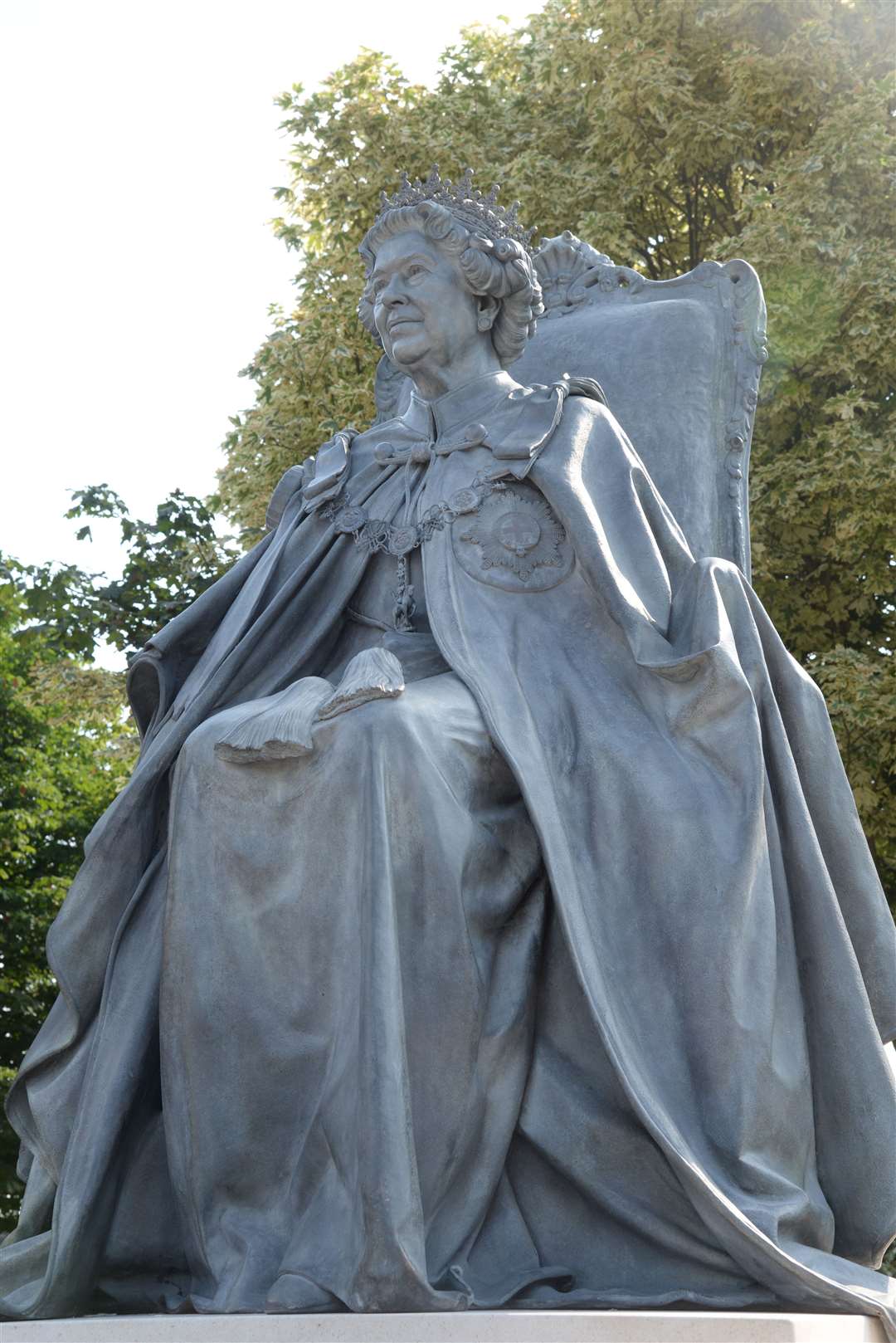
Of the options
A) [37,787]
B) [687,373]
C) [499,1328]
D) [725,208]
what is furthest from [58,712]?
[499,1328]

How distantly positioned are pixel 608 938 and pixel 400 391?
2.21 metres

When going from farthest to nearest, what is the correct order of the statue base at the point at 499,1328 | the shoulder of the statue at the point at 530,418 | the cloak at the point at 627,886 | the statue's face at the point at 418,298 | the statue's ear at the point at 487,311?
the statue's ear at the point at 487,311, the statue's face at the point at 418,298, the shoulder of the statue at the point at 530,418, the cloak at the point at 627,886, the statue base at the point at 499,1328

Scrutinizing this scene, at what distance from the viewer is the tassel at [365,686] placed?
3.94m

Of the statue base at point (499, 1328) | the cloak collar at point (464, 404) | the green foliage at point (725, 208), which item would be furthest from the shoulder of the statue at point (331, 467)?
the green foliage at point (725, 208)

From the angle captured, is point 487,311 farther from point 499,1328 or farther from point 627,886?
point 499,1328

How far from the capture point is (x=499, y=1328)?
128 inches

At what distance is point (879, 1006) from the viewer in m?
4.21

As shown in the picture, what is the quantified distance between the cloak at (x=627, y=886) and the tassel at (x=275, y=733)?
38 cm

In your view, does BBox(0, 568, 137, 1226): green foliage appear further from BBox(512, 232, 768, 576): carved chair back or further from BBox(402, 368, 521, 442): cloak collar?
BBox(402, 368, 521, 442): cloak collar

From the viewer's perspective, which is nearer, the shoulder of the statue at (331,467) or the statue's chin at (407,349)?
the statue's chin at (407,349)

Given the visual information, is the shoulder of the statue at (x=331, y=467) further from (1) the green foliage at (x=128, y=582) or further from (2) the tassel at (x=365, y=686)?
(1) the green foliage at (x=128, y=582)

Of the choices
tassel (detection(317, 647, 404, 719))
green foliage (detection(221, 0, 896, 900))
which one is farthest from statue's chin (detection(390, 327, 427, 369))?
green foliage (detection(221, 0, 896, 900))

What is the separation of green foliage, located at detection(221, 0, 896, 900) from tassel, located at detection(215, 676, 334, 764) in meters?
7.77

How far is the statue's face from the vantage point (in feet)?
15.7
